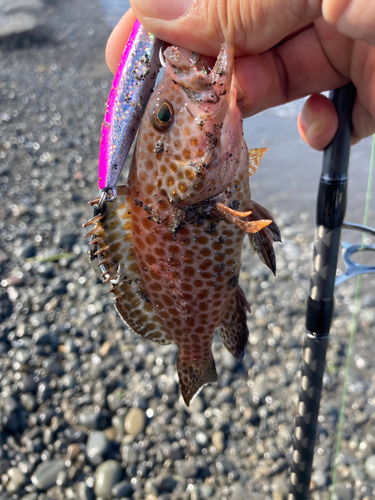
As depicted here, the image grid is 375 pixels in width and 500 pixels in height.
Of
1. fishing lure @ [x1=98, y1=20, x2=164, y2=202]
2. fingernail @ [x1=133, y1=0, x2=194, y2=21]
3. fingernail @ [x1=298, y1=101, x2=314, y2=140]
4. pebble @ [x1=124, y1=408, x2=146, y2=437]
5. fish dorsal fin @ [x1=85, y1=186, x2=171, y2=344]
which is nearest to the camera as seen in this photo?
fishing lure @ [x1=98, y1=20, x2=164, y2=202]

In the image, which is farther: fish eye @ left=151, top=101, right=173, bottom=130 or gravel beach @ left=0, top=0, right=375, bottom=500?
gravel beach @ left=0, top=0, right=375, bottom=500

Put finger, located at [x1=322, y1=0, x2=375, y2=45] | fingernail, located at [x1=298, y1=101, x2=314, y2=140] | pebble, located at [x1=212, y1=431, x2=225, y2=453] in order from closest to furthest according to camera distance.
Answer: finger, located at [x1=322, y1=0, x2=375, y2=45], fingernail, located at [x1=298, y1=101, x2=314, y2=140], pebble, located at [x1=212, y1=431, x2=225, y2=453]

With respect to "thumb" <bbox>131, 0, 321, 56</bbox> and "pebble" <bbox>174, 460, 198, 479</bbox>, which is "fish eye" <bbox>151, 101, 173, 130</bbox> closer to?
"thumb" <bbox>131, 0, 321, 56</bbox>

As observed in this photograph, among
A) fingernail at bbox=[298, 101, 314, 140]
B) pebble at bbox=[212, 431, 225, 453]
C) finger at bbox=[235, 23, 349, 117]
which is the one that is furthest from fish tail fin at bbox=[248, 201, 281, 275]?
pebble at bbox=[212, 431, 225, 453]

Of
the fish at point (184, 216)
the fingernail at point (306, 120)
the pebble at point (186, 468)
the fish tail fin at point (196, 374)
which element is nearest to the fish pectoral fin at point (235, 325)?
the fish at point (184, 216)

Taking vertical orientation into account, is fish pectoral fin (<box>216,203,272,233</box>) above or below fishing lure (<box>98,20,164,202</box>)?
below

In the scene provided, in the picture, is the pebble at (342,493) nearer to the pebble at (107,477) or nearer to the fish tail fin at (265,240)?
the pebble at (107,477)

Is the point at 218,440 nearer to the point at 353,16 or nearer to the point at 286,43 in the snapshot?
the point at 286,43

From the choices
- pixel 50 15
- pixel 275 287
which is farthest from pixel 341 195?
pixel 50 15

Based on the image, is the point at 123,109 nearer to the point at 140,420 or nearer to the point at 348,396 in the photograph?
the point at 140,420
